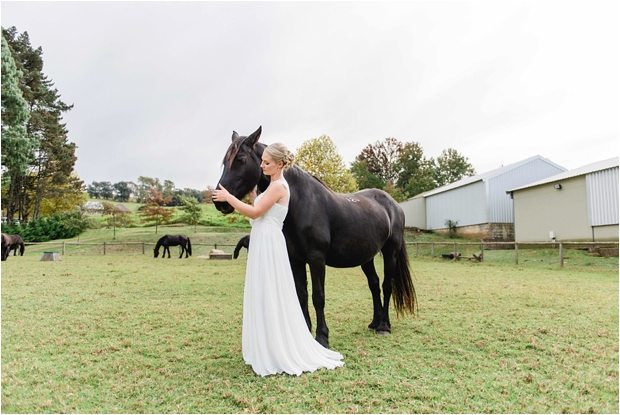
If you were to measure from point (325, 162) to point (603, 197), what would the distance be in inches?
678

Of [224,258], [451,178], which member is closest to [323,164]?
[224,258]

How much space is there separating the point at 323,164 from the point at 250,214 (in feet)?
82.0

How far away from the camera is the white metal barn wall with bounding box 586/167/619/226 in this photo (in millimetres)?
16625

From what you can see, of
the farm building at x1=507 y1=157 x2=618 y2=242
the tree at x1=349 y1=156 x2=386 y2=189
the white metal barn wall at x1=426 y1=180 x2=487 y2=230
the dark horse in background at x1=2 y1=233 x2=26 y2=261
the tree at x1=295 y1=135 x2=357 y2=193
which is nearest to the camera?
the dark horse in background at x1=2 y1=233 x2=26 y2=261

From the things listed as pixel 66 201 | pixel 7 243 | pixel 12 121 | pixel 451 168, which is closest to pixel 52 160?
pixel 66 201

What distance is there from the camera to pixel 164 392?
2730mm

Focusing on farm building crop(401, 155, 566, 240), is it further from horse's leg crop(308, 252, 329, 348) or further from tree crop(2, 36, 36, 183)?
tree crop(2, 36, 36, 183)

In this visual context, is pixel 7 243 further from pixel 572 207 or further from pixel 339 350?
pixel 572 207

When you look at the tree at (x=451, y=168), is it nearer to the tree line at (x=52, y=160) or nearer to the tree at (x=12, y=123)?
the tree line at (x=52, y=160)

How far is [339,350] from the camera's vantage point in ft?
12.4

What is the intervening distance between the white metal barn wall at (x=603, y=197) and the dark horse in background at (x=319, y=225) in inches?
692

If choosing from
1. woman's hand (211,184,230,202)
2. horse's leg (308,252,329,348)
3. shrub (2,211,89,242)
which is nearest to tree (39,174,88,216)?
shrub (2,211,89,242)

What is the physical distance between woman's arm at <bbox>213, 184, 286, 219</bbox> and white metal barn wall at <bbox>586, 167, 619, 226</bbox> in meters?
19.6

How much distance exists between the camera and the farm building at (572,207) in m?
16.9
